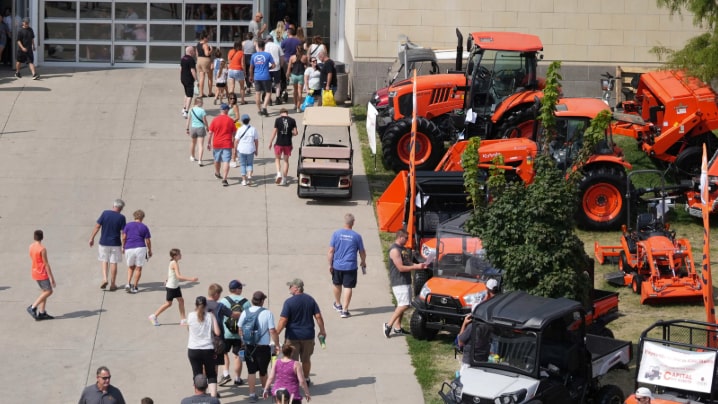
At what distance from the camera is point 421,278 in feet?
57.7

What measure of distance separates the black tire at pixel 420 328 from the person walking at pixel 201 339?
3159 millimetres

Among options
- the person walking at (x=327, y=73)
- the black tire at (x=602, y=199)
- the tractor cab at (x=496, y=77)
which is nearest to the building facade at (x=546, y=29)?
the person walking at (x=327, y=73)

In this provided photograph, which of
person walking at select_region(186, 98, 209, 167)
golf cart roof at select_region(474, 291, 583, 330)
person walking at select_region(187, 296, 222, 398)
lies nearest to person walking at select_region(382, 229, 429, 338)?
golf cart roof at select_region(474, 291, 583, 330)

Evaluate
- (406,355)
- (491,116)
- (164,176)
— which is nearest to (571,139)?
(491,116)

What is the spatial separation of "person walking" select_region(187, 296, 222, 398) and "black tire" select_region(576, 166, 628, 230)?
874 cm

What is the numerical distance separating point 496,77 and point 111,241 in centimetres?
899

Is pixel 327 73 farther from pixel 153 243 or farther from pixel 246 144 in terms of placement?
pixel 153 243

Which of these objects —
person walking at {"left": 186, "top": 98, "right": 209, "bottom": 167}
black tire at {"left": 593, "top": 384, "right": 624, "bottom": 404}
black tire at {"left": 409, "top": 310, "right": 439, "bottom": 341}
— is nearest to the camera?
black tire at {"left": 593, "top": 384, "right": 624, "bottom": 404}

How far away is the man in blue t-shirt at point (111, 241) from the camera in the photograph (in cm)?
1794

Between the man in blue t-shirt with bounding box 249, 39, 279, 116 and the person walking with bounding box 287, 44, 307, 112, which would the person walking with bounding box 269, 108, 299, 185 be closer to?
the man in blue t-shirt with bounding box 249, 39, 279, 116

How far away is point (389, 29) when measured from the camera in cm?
2873

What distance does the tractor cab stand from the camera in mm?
23266

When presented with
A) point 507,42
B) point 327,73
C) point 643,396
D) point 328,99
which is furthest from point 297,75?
point 643,396

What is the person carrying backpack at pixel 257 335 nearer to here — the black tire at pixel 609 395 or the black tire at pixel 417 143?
the black tire at pixel 609 395
